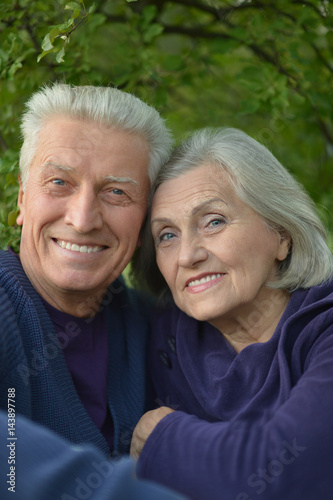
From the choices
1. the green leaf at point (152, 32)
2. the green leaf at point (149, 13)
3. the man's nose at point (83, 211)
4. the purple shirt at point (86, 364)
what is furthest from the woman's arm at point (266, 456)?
the green leaf at point (149, 13)

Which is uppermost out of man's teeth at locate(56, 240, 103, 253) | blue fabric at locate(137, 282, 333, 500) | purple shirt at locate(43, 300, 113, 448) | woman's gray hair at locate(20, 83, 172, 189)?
woman's gray hair at locate(20, 83, 172, 189)

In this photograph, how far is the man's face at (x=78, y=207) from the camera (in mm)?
2324

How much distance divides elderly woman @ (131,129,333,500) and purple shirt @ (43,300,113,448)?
0.26 meters

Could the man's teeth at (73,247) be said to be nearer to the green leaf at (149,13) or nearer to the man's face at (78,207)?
the man's face at (78,207)

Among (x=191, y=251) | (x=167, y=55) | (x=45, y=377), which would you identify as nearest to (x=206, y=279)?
(x=191, y=251)

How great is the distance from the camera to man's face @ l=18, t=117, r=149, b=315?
91.5 inches

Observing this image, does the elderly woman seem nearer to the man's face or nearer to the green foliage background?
the man's face

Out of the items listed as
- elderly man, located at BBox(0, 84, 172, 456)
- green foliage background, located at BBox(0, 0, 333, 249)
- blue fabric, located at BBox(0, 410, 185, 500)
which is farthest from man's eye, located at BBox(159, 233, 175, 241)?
blue fabric, located at BBox(0, 410, 185, 500)

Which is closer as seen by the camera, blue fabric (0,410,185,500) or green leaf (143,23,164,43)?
blue fabric (0,410,185,500)

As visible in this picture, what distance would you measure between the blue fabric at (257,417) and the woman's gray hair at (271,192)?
0.14 meters

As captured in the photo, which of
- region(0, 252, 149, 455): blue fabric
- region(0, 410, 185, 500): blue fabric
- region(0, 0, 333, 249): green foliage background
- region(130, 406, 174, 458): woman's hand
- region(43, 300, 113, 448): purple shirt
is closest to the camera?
region(0, 410, 185, 500): blue fabric

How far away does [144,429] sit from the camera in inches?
85.3

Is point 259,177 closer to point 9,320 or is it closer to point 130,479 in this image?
point 9,320

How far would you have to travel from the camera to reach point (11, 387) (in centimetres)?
201
